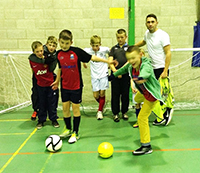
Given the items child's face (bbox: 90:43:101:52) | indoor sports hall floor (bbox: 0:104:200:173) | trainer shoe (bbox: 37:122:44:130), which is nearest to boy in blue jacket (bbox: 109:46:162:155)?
indoor sports hall floor (bbox: 0:104:200:173)

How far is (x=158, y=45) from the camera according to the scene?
3111 millimetres

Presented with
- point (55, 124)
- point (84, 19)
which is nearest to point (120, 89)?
point (55, 124)

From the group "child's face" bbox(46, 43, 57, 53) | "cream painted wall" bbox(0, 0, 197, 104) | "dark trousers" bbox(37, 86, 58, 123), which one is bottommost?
"dark trousers" bbox(37, 86, 58, 123)

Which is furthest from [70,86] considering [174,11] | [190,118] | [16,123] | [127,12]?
[174,11]

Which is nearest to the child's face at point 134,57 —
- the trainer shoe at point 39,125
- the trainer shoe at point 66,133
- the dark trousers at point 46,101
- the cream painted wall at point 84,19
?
the trainer shoe at point 66,133

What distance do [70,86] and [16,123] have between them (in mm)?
1673

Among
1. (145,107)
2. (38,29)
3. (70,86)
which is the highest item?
(38,29)

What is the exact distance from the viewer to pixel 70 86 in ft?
9.34

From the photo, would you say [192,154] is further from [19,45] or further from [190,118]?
[19,45]

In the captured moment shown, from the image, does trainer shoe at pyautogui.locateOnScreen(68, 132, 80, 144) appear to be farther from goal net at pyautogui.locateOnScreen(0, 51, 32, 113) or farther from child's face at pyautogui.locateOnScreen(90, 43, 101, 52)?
goal net at pyautogui.locateOnScreen(0, 51, 32, 113)

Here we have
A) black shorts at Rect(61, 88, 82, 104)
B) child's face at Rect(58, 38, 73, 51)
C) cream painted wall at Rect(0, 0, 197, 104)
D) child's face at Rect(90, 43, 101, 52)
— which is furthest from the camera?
cream painted wall at Rect(0, 0, 197, 104)

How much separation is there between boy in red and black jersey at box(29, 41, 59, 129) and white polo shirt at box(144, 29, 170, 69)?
5.29 feet

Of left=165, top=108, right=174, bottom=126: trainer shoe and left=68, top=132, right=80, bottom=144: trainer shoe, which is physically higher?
left=165, top=108, right=174, bottom=126: trainer shoe

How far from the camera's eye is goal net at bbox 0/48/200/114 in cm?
496
